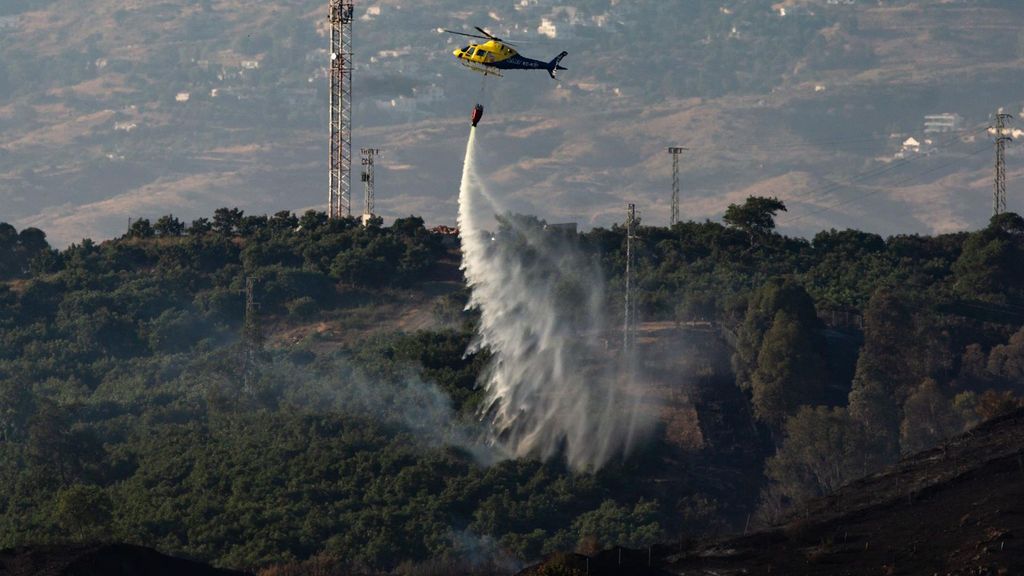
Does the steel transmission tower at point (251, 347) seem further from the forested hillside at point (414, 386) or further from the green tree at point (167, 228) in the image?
the green tree at point (167, 228)

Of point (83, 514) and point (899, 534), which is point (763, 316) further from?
point (899, 534)

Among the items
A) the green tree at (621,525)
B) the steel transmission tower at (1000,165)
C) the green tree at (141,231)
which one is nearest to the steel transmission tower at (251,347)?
the green tree at (621,525)

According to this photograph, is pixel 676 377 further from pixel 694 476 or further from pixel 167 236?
pixel 167 236

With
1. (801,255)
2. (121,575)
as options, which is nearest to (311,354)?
(801,255)

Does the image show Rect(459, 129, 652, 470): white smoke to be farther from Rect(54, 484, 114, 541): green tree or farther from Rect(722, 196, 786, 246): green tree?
Rect(722, 196, 786, 246): green tree

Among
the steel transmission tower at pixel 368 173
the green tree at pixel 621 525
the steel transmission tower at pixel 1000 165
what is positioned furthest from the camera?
the steel transmission tower at pixel 368 173

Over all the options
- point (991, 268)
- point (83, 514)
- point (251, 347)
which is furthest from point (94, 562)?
point (991, 268)
